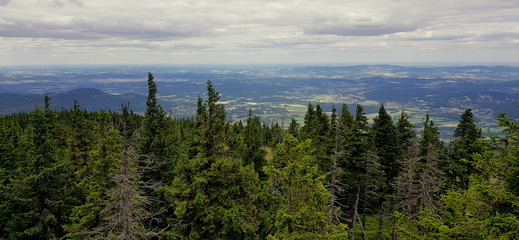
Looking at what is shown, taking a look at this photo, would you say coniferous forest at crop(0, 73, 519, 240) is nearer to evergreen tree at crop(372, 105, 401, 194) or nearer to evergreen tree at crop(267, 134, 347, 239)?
evergreen tree at crop(267, 134, 347, 239)

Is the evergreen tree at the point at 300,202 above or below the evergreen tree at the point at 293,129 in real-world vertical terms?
above

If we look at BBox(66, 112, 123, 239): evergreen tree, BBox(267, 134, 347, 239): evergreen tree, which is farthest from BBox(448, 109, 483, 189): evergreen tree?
BBox(66, 112, 123, 239): evergreen tree

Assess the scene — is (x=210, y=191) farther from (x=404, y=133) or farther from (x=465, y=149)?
(x=404, y=133)

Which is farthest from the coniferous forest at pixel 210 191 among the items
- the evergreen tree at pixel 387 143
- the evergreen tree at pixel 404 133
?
the evergreen tree at pixel 404 133

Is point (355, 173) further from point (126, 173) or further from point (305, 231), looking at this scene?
point (126, 173)

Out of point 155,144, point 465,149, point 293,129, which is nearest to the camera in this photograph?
point 155,144

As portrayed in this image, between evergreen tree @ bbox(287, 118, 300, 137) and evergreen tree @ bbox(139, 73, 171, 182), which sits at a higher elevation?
evergreen tree @ bbox(139, 73, 171, 182)

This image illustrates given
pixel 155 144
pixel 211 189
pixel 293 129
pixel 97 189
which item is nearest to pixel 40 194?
pixel 97 189

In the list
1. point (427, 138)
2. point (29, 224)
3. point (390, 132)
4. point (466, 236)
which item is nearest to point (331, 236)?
point (466, 236)

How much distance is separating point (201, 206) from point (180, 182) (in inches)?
76.9

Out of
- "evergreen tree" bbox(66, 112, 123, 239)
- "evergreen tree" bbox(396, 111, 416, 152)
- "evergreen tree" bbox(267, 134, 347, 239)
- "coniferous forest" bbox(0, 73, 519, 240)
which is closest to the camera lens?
"coniferous forest" bbox(0, 73, 519, 240)

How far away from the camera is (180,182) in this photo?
17688 mm

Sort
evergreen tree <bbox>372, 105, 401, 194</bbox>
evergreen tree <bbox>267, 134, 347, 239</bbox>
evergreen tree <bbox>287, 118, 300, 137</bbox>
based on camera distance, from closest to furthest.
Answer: evergreen tree <bbox>267, 134, 347, 239</bbox>, evergreen tree <bbox>372, 105, 401, 194</bbox>, evergreen tree <bbox>287, 118, 300, 137</bbox>

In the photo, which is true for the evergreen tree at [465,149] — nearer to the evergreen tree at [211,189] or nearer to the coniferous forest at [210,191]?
the coniferous forest at [210,191]
